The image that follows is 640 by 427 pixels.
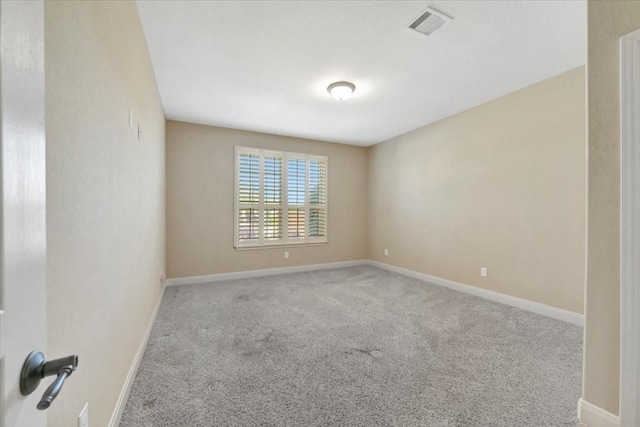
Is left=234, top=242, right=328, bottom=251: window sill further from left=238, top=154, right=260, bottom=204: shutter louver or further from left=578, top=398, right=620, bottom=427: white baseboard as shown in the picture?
left=578, top=398, right=620, bottom=427: white baseboard

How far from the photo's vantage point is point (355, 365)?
2041 mm

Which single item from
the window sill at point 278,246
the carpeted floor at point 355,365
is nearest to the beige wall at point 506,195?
the carpeted floor at point 355,365

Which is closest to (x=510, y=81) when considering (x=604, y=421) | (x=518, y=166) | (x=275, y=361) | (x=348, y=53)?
(x=518, y=166)

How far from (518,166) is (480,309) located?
1769 millimetres

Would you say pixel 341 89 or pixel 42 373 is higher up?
pixel 341 89

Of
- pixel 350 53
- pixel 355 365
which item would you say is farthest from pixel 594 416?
pixel 350 53

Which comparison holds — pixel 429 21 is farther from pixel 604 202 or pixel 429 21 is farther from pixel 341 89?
pixel 604 202

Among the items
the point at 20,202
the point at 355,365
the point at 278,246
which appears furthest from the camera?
the point at 278,246

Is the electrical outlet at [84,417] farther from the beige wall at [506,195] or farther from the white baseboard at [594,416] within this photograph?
the beige wall at [506,195]

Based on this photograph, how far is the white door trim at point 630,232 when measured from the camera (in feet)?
4.27

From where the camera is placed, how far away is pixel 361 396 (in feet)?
5.57

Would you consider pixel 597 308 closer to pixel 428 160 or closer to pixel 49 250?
A: pixel 49 250

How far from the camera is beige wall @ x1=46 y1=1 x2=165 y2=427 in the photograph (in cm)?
85

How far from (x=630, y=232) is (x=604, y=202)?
185 mm
